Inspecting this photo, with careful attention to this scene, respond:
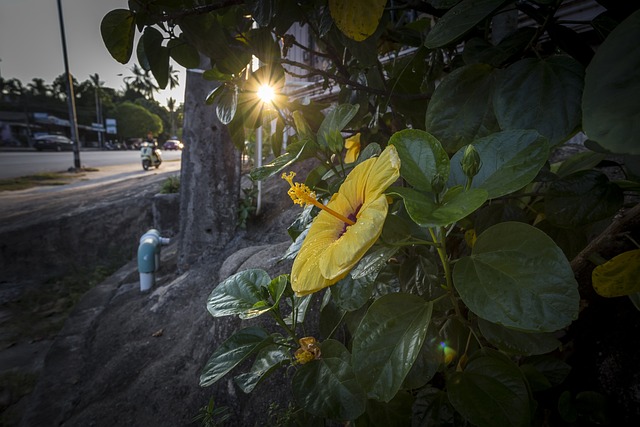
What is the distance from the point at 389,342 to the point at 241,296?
1.33 feet

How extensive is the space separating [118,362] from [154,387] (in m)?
0.60

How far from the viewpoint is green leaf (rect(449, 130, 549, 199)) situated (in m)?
0.39

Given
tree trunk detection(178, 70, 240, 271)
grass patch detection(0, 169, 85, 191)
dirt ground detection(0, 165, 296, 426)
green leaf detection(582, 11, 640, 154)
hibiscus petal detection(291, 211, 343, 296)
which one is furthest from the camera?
grass patch detection(0, 169, 85, 191)

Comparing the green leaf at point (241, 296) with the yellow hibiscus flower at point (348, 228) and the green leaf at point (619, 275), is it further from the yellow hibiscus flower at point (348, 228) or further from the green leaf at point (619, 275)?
the green leaf at point (619, 275)

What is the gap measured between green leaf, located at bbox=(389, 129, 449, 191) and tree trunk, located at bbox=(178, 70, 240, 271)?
109 inches

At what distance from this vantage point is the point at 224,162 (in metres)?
3.08

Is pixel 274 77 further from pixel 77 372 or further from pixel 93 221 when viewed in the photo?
pixel 93 221

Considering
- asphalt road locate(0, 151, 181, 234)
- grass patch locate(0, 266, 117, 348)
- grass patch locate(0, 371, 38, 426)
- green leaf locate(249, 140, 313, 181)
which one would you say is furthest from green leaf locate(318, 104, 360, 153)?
asphalt road locate(0, 151, 181, 234)

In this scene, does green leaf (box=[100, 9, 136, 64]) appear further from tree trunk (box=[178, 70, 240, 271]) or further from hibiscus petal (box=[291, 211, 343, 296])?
tree trunk (box=[178, 70, 240, 271])

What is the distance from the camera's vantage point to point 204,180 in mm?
3062

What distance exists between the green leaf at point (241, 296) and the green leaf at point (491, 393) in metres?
0.39

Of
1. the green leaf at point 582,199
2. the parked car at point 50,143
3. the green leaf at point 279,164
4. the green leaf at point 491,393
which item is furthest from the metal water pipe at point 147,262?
the parked car at point 50,143

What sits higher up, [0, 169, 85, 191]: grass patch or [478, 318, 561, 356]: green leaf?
[478, 318, 561, 356]: green leaf

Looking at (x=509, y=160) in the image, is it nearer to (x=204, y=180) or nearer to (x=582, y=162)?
(x=582, y=162)
